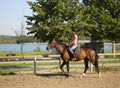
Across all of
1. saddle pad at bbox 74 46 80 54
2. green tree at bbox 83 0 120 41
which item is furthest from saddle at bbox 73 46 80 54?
green tree at bbox 83 0 120 41

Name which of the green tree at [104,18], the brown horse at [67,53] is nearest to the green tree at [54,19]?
the brown horse at [67,53]

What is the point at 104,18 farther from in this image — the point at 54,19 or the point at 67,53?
the point at 67,53

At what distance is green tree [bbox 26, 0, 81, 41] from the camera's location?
76.0 feet

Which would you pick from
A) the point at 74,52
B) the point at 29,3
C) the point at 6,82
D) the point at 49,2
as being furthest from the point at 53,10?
the point at 6,82

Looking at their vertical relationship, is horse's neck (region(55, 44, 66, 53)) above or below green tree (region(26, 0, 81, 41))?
below

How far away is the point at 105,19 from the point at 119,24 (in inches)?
71.6

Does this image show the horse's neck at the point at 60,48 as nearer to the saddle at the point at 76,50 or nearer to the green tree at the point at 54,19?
the saddle at the point at 76,50

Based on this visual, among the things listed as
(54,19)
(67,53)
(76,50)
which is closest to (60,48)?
(67,53)

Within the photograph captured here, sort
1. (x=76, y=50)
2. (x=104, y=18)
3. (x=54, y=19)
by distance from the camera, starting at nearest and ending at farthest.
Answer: (x=76, y=50) → (x=54, y=19) → (x=104, y=18)

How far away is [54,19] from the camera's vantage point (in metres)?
23.4

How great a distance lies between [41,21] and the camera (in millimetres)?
24234

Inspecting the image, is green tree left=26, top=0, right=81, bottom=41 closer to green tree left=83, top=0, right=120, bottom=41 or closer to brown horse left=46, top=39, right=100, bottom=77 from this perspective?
brown horse left=46, top=39, right=100, bottom=77

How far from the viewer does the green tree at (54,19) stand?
912 inches

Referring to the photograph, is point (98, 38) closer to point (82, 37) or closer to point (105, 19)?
point (105, 19)
